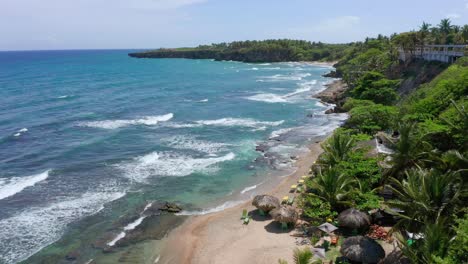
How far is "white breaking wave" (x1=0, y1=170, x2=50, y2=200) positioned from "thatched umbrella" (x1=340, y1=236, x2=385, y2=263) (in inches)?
1077

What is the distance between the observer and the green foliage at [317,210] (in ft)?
76.8

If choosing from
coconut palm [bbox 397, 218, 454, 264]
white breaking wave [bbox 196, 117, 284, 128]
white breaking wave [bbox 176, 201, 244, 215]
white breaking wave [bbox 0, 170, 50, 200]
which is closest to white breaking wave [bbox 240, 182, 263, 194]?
white breaking wave [bbox 176, 201, 244, 215]

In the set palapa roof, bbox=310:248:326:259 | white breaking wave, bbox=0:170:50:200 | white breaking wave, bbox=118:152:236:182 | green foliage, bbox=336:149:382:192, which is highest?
green foliage, bbox=336:149:382:192

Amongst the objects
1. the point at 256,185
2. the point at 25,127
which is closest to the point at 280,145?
the point at 256,185

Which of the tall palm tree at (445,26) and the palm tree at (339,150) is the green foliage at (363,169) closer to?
the palm tree at (339,150)

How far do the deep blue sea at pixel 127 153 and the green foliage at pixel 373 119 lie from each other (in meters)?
6.56

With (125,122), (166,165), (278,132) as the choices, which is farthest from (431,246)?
(125,122)

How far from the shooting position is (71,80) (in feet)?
347

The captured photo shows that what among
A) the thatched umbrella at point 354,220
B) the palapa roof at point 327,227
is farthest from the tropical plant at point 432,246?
the thatched umbrella at point 354,220

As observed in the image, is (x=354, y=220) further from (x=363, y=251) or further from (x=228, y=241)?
(x=228, y=241)

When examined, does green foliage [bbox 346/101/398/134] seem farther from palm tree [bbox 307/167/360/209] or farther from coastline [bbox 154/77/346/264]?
coastline [bbox 154/77/346/264]

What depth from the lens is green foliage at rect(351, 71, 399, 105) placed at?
49.6 metres

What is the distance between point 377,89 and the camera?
167ft

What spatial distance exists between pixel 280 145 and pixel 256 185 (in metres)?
11.5
